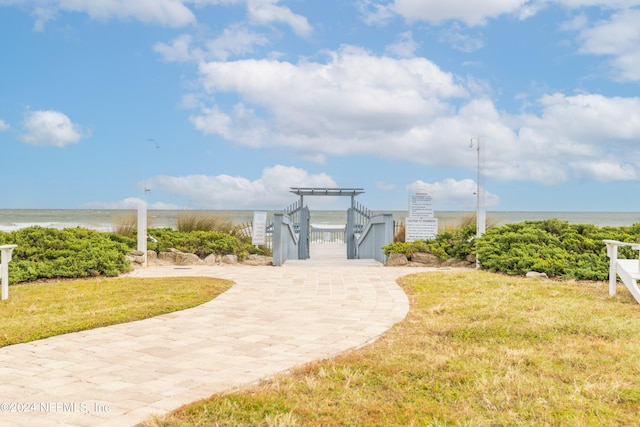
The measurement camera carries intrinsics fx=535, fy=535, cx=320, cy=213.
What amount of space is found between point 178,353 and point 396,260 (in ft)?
27.3

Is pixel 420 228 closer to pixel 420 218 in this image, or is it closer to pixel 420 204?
pixel 420 218

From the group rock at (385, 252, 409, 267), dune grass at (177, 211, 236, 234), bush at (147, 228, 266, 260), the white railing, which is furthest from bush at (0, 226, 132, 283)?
the white railing

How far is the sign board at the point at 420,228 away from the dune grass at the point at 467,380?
7333 mm

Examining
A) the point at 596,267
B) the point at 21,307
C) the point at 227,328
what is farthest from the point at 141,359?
the point at 596,267

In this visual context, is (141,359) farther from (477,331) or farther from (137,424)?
(477,331)

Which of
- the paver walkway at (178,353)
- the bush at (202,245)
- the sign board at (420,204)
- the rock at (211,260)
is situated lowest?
the paver walkway at (178,353)

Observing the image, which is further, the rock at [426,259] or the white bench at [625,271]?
the rock at [426,259]

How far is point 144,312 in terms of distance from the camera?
6250mm

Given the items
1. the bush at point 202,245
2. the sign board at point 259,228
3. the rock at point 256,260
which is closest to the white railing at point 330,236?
the sign board at point 259,228

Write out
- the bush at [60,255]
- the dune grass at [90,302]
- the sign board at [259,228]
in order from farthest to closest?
the sign board at [259,228], the bush at [60,255], the dune grass at [90,302]

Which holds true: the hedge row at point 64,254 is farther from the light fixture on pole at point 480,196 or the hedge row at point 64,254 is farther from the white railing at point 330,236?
the white railing at point 330,236

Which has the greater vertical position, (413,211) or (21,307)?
(413,211)

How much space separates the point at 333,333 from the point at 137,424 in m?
2.53

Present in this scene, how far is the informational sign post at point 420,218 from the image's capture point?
44.7ft
